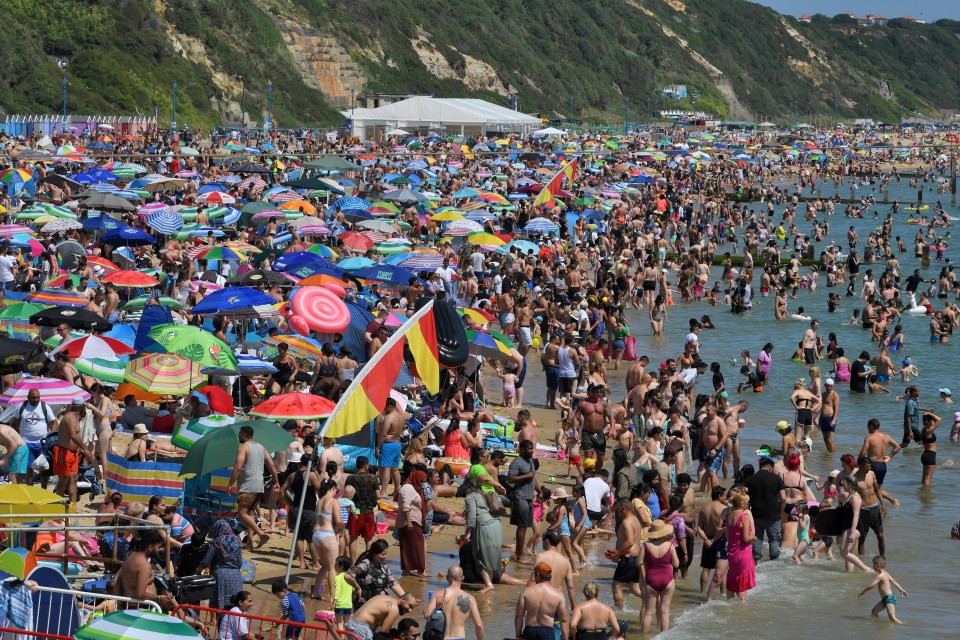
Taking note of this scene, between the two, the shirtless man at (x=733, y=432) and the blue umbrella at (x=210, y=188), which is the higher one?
the blue umbrella at (x=210, y=188)

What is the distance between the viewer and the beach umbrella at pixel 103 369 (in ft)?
42.3

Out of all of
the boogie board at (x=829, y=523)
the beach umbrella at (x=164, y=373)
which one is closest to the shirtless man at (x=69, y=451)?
the beach umbrella at (x=164, y=373)

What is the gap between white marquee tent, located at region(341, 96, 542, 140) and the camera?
6556 centimetres

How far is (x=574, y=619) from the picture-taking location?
26.6ft

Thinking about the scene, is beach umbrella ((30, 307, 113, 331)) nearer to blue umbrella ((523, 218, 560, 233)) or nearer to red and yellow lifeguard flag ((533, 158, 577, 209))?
blue umbrella ((523, 218, 560, 233))

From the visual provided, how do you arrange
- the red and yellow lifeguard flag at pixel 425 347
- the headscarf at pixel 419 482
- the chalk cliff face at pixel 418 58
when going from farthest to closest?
1. the chalk cliff face at pixel 418 58
2. the red and yellow lifeguard flag at pixel 425 347
3. the headscarf at pixel 419 482

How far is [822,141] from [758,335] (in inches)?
3381

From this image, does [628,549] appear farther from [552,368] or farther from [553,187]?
[553,187]

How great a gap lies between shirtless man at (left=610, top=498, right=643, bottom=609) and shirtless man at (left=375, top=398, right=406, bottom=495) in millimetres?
2873

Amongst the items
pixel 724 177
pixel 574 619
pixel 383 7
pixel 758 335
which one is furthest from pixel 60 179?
pixel 383 7

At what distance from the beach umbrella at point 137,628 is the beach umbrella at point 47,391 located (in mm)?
5871

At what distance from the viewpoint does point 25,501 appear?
29.7ft

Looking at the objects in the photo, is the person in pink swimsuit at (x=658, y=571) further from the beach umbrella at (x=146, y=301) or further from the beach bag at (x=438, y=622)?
the beach umbrella at (x=146, y=301)

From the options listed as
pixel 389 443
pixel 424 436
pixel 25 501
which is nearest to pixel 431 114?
pixel 424 436
